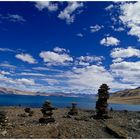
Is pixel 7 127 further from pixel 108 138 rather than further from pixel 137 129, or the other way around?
pixel 137 129

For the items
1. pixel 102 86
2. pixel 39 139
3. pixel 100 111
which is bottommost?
pixel 39 139

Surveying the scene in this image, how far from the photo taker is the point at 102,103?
43.7 m

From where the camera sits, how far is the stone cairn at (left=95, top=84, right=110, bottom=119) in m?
43.6

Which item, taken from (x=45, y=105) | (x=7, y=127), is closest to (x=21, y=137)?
(x=7, y=127)

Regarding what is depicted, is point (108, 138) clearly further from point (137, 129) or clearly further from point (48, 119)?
point (48, 119)

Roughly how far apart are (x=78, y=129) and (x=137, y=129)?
23.5 feet

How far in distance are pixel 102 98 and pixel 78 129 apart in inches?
470

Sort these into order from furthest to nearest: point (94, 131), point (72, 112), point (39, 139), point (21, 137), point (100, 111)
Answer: point (72, 112)
point (100, 111)
point (94, 131)
point (21, 137)
point (39, 139)

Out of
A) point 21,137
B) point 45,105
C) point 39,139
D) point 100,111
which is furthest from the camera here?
point 100,111

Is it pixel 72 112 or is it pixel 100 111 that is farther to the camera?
pixel 72 112

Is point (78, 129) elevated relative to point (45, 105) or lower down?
lower down

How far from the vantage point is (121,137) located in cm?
3047

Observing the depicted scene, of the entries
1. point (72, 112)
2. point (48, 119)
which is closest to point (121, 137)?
point (48, 119)

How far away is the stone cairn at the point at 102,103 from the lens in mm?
43553
